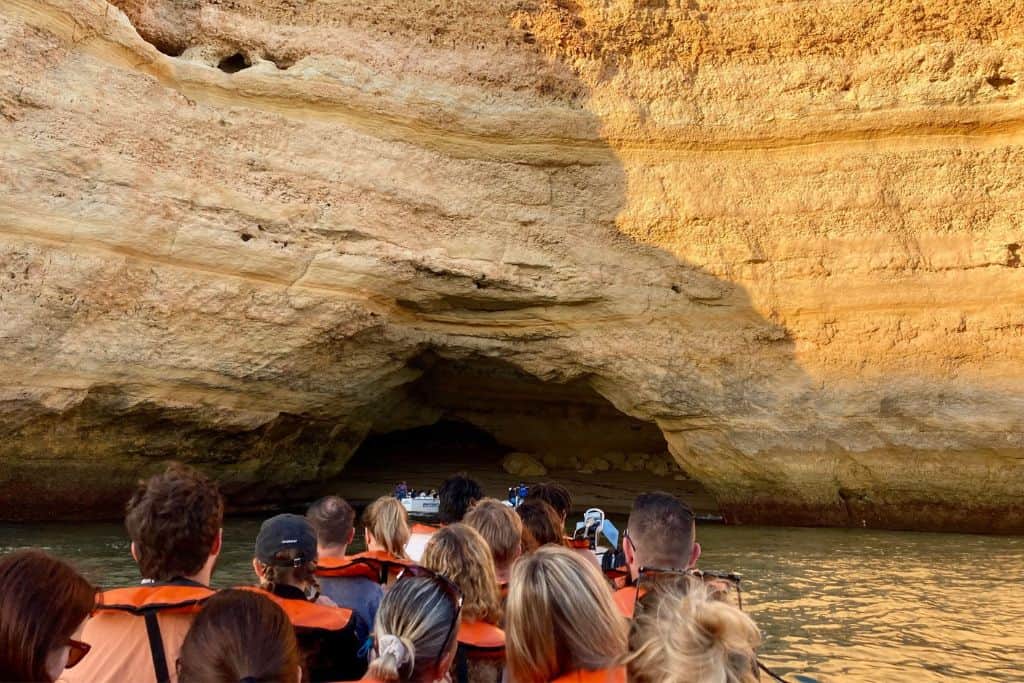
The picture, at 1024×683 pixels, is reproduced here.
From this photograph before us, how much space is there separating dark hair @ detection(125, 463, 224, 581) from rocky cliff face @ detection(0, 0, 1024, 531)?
891 centimetres

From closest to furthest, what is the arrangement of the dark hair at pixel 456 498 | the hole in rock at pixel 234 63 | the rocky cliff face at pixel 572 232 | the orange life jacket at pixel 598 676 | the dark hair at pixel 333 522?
1. the orange life jacket at pixel 598 676
2. the dark hair at pixel 333 522
3. the dark hair at pixel 456 498
4. the rocky cliff face at pixel 572 232
5. the hole in rock at pixel 234 63

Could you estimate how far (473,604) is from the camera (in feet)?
9.36

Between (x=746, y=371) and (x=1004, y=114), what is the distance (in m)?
4.73

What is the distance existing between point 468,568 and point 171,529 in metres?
0.91

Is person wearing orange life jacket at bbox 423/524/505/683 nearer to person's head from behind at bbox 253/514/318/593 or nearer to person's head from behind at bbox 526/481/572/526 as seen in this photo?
person's head from behind at bbox 253/514/318/593

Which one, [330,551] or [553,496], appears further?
[553,496]

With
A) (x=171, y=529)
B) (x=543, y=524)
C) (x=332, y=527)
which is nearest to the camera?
(x=171, y=529)

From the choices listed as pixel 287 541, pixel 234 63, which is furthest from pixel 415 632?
pixel 234 63

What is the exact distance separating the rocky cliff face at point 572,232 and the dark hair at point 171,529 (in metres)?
8.91

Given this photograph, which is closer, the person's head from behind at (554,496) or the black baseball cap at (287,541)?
the black baseball cap at (287,541)

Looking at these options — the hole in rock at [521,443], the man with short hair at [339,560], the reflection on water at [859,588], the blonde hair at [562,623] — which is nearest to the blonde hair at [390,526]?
the man with short hair at [339,560]

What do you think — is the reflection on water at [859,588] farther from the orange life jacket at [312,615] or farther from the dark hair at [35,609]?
the dark hair at [35,609]

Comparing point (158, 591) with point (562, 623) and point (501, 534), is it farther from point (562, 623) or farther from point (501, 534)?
point (501, 534)

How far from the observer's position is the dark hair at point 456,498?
4.50m
